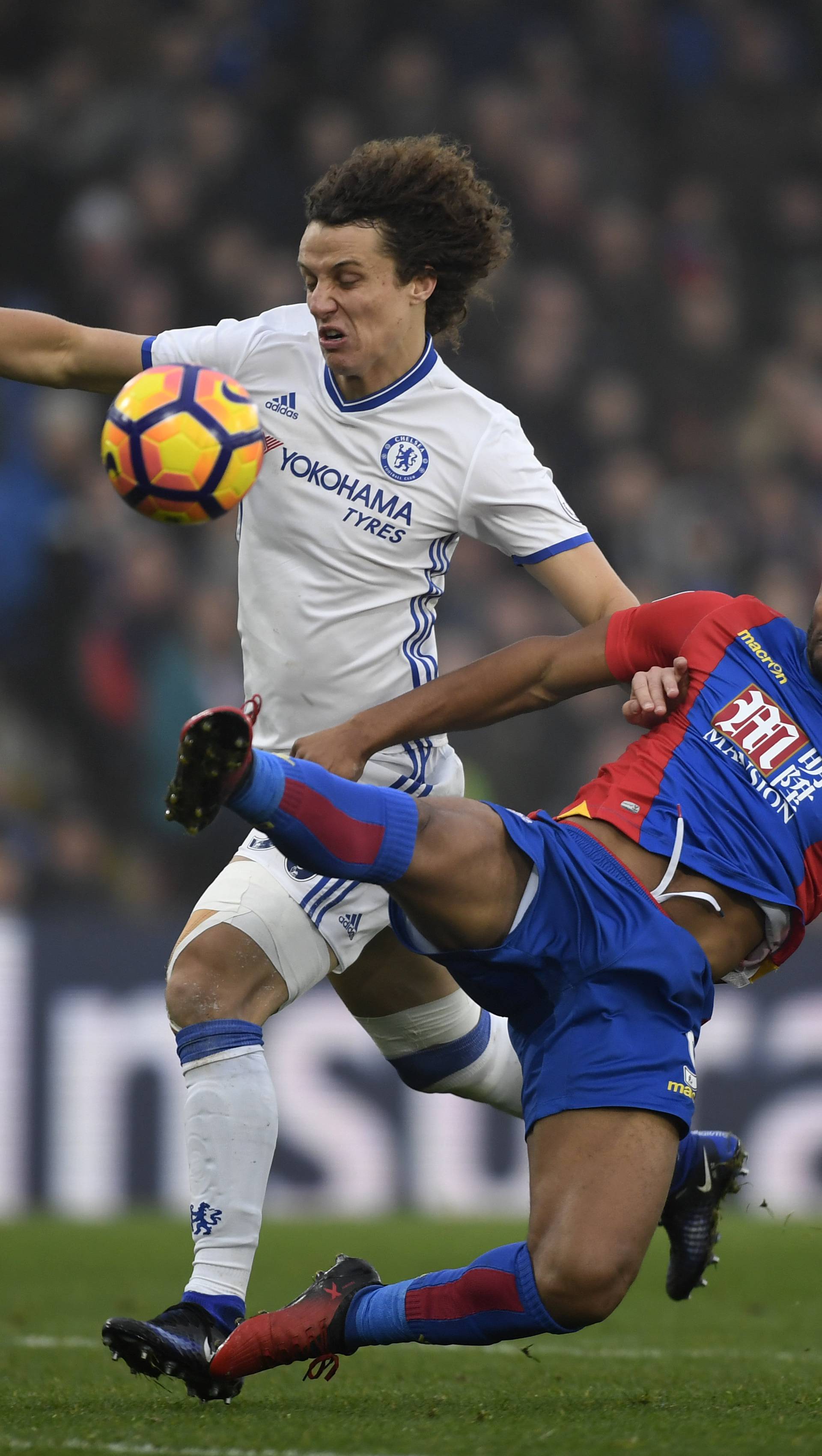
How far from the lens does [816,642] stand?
3850 mm

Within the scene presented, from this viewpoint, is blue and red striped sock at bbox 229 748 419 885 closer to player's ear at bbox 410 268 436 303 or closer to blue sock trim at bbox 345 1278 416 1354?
blue sock trim at bbox 345 1278 416 1354

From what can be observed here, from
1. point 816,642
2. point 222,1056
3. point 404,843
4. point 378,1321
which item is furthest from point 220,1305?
point 816,642

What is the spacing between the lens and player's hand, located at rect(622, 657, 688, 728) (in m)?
3.81

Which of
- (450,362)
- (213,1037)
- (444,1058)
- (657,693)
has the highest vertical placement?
(450,362)

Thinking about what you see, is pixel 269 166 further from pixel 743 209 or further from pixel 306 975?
pixel 306 975

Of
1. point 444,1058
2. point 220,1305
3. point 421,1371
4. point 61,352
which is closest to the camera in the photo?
point 220,1305

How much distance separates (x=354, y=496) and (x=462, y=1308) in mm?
1772

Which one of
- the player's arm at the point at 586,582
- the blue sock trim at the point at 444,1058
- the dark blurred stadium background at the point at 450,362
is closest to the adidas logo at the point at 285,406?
the player's arm at the point at 586,582

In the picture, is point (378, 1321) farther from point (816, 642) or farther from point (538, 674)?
Result: point (816, 642)

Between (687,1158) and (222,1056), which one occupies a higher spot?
(222,1056)

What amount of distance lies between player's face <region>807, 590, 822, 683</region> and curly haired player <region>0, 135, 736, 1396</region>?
16.7 inches

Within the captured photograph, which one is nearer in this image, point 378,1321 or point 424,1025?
point 378,1321

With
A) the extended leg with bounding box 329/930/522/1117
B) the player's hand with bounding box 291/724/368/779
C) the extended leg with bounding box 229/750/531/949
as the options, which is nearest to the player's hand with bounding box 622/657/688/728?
the extended leg with bounding box 229/750/531/949

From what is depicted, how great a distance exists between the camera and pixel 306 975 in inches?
155
